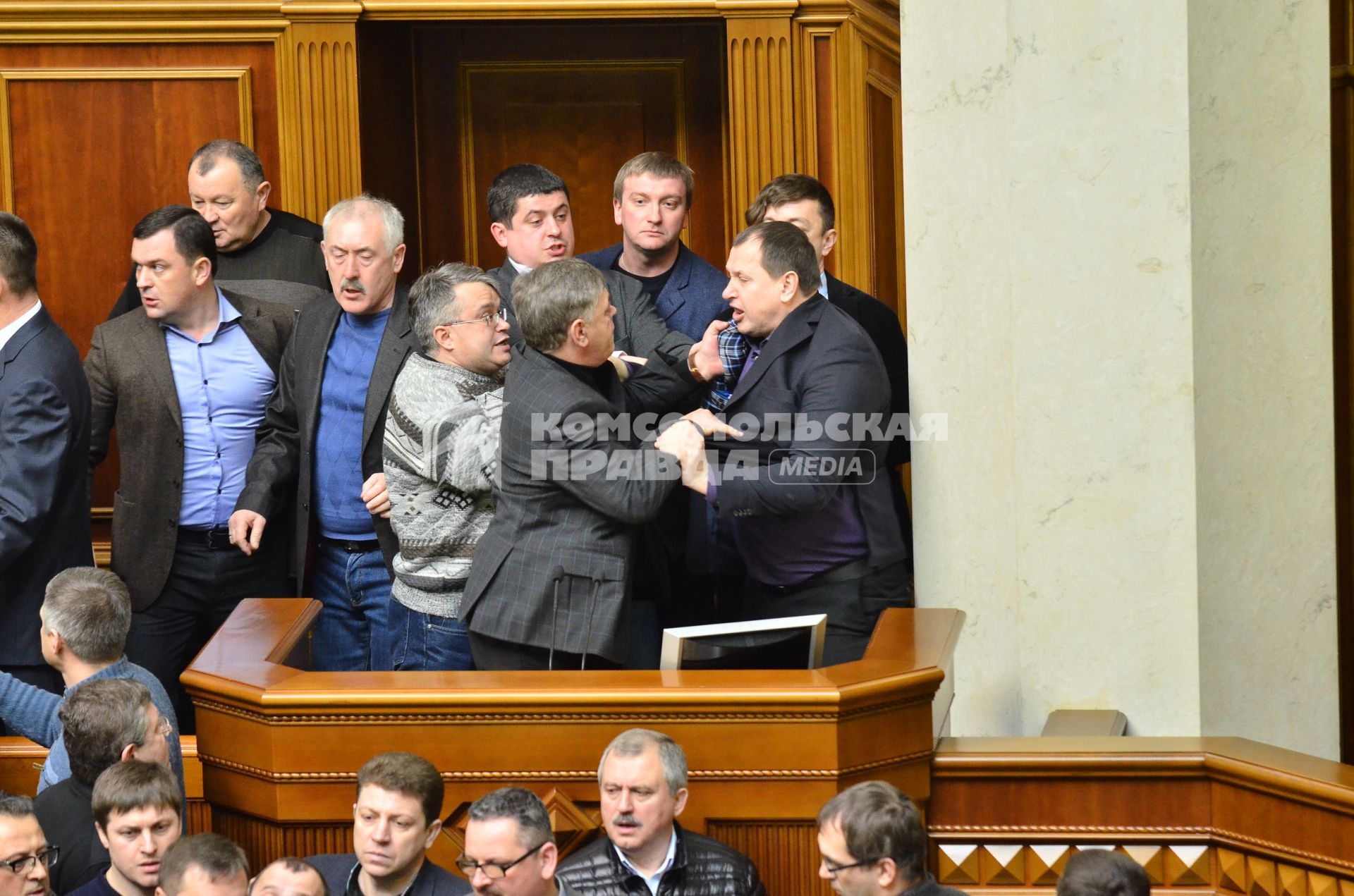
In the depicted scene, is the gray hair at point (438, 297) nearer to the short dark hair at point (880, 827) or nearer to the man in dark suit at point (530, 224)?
the man in dark suit at point (530, 224)

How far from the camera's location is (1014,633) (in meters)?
4.52

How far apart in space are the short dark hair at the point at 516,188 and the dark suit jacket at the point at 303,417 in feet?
1.19

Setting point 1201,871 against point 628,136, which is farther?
point 628,136

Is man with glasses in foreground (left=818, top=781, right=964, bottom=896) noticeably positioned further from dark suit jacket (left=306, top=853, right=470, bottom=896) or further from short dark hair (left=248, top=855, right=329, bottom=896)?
short dark hair (left=248, top=855, right=329, bottom=896)

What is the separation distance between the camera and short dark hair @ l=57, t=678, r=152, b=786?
3.46 meters

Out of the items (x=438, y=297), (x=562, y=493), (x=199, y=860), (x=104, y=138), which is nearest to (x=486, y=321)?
(x=438, y=297)

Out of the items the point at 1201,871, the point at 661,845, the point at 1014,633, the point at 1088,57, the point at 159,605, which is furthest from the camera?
the point at 159,605

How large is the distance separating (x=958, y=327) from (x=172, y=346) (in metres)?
2.15

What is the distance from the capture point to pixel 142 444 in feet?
15.8

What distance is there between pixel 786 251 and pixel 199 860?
191 cm

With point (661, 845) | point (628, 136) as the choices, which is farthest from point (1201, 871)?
point (628, 136)

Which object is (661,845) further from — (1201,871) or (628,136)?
(628,136)

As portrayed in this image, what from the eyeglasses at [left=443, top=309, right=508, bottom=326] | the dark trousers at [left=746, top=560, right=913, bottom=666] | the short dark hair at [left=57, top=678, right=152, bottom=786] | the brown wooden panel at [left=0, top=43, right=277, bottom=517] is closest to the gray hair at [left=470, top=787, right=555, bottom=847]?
the short dark hair at [left=57, top=678, right=152, bottom=786]

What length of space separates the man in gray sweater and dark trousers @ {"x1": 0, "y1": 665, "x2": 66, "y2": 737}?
1025mm
